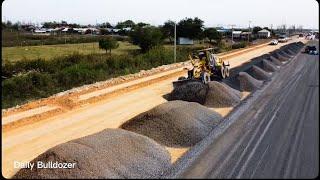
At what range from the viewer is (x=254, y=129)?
62.0 ft

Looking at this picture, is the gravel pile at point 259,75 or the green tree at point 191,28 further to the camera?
the green tree at point 191,28

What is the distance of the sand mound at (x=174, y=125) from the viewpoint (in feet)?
55.4

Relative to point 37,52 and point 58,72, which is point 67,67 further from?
point 37,52

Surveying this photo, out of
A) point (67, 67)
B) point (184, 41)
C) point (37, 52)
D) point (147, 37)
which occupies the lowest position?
point (67, 67)

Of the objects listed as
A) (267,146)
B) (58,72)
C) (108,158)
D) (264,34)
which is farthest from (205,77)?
(264,34)

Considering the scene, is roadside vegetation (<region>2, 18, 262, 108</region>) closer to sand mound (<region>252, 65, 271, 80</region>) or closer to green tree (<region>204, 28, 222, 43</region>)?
sand mound (<region>252, 65, 271, 80</region>)

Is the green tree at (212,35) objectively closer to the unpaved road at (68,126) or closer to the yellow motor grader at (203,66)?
Result: the yellow motor grader at (203,66)

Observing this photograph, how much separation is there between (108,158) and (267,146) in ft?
19.8

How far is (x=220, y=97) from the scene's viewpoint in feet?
81.3

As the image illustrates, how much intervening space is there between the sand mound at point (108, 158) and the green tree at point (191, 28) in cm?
7842

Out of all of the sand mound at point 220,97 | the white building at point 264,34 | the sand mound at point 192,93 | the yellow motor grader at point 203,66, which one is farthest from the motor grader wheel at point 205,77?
the white building at point 264,34

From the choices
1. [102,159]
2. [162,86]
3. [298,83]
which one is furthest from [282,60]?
[102,159]

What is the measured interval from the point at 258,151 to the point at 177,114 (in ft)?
14.0

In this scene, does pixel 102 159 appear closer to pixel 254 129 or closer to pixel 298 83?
pixel 254 129
